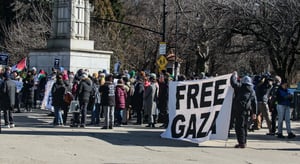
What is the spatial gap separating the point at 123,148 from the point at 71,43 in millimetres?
15155

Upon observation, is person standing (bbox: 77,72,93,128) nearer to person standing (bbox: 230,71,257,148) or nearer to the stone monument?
person standing (bbox: 230,71,257,148)

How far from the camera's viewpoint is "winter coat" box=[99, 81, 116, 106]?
61.9 ft

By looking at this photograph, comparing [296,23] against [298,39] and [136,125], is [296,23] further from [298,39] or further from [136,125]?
[136,125]

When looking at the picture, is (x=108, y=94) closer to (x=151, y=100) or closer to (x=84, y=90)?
(x=84, y=90)

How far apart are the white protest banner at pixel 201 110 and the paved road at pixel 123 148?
12.3 inches

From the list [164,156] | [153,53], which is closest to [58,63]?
A: [164,156]

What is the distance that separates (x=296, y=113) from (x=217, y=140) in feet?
31.9

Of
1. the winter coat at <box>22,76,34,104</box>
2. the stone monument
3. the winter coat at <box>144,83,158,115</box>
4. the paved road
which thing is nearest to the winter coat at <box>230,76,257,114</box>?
the paved road

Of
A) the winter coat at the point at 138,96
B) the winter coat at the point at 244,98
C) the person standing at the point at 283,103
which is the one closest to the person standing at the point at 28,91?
the winter coat at the point at 138,96

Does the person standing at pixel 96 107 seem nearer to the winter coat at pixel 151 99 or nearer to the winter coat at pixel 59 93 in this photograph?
the winter coat at pixel 59 93

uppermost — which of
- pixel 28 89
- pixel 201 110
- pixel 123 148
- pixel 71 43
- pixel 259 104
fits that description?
pixel 71 43

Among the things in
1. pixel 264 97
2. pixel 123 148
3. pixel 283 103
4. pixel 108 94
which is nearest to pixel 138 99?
pixel 108 94

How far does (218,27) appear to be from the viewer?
3519 cm

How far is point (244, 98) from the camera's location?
1530 centimetres
